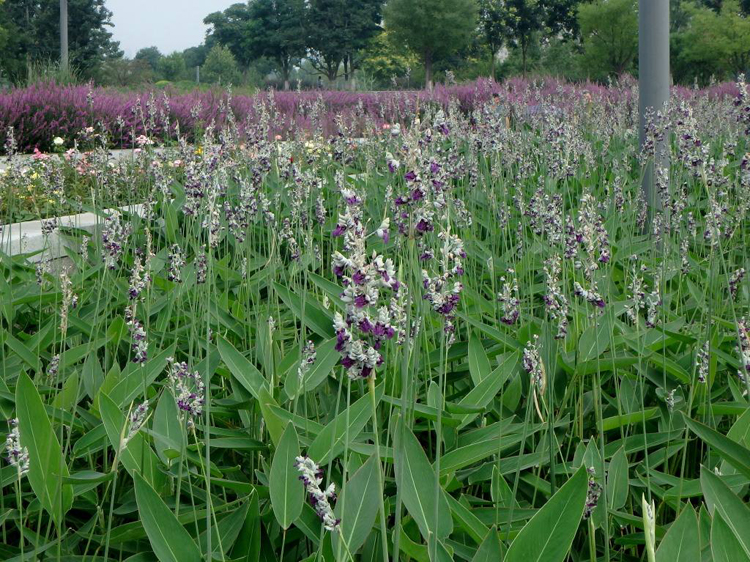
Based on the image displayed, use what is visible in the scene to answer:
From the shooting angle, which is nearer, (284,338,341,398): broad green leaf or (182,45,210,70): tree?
(284,338,341,398): broad green leaf

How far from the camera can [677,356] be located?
2.63 metres

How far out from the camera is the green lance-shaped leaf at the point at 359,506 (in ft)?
4.72

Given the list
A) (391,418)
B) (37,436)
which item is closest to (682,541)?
(391,418)

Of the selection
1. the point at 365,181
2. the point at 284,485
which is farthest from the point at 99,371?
the point at 365,181

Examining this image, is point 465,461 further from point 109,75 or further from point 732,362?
point 109,75

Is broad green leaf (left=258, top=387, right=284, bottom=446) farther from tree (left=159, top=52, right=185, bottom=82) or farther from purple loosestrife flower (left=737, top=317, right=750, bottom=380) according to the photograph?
tree (left=159, top=52, right=185, bottom=82)

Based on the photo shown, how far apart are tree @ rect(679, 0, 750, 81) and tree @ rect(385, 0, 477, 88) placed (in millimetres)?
13924

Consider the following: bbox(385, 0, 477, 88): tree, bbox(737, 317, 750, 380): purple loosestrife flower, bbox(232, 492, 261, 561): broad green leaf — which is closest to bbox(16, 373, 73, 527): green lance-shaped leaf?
bbox(232, 492, 261, 561): broad green leaf

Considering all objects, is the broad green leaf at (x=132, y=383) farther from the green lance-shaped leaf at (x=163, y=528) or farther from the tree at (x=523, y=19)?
the tree at (x=523, y=19)

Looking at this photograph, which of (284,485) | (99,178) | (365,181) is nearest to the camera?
(284,485)

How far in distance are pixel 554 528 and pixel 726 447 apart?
52 cm

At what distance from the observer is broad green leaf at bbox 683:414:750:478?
5.18 feet

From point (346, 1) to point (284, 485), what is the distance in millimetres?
68340

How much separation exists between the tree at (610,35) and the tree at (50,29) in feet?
90.7
